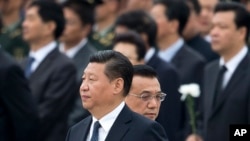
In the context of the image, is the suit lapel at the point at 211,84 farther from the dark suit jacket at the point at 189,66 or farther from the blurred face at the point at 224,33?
the dark suit jacket at the point at 189,66

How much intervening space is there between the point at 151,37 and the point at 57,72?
1064 millimetres

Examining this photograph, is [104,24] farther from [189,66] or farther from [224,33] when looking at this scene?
[224,33]

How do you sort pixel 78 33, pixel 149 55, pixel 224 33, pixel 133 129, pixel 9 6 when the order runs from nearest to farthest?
pixel 133 129 < pixel 224 33 < pixel 149 55 < pixel 78 33 < pixel 9 6

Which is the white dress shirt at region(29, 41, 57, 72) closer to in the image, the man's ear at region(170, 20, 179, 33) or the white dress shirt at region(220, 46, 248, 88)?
the man's ear at region(170, 20, 179, 33)

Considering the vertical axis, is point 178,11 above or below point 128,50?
above

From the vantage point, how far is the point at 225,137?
11516 millimetres

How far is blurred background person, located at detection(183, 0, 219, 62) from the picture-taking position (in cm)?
1463

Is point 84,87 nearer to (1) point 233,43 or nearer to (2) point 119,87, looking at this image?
(2) point 119,87

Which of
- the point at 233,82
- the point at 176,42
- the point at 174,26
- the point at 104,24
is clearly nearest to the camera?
the point at 233,82

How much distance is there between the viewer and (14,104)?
11.9m

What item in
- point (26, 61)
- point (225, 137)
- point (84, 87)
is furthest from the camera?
point (26, 61)

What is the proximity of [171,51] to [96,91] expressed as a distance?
510cm

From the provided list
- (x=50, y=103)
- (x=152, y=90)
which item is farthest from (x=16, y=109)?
(x=152, y=90)

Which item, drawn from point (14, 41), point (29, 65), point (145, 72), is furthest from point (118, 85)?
point (14, 41)
